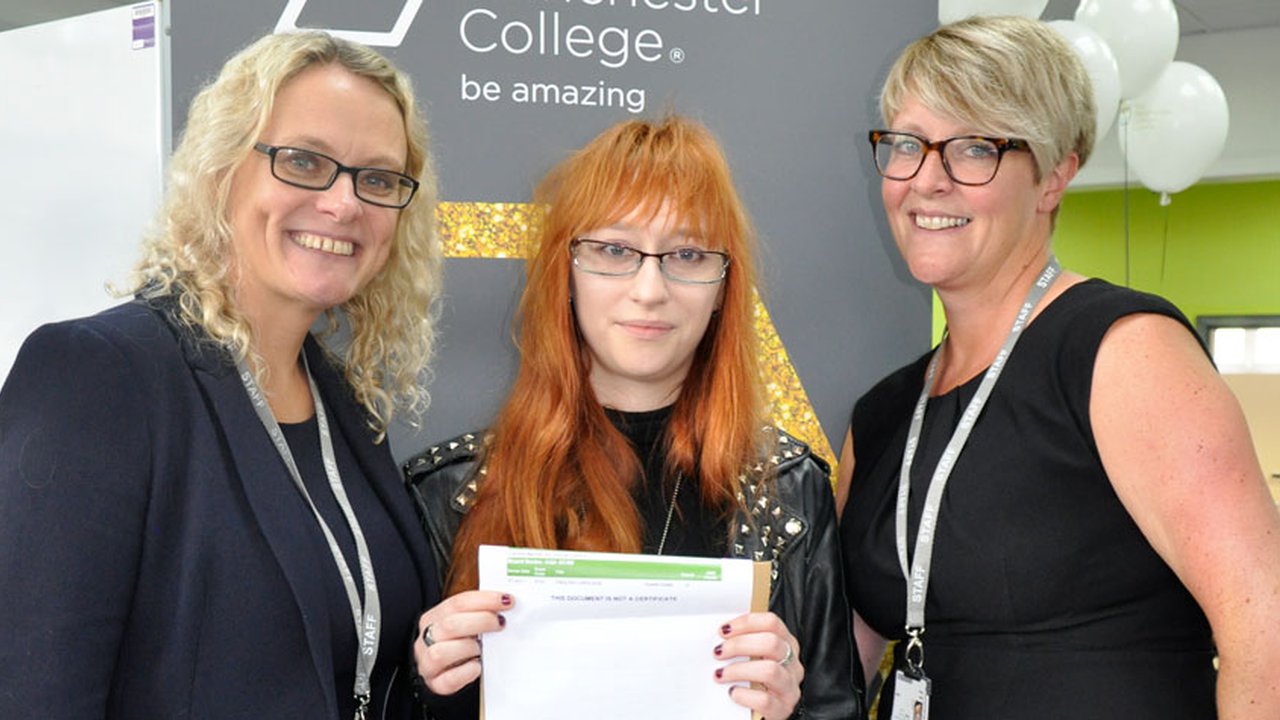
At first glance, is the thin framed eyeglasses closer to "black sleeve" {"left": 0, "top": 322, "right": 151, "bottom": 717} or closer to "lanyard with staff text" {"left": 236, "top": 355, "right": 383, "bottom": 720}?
"lanyard with staff text" {"left": 236, "top": 355, "right": 383, "bottom": 720}

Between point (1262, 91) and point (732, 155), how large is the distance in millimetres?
7948

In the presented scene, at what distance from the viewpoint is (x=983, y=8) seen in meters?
4.11

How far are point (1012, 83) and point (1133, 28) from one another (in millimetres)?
3429

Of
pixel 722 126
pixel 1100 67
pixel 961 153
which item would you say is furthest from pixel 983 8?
pixel 961 153

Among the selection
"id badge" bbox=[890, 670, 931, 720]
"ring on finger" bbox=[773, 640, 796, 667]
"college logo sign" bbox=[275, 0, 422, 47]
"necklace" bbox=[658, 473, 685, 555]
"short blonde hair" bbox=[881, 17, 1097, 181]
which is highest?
"college logo sign" bbox=[275, 0, 422, 47]

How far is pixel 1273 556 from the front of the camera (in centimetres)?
177

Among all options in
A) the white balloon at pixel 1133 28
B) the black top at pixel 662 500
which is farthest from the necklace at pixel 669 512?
the white balloon at pixel 1133 28

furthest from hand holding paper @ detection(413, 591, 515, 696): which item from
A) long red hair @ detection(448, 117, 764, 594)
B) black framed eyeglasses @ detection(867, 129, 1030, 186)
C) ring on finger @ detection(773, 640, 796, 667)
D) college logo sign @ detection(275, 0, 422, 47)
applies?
college logo sign @ detection(275, 0, 422, 47)

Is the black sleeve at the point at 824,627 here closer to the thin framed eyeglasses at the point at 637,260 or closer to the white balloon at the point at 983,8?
the thin framed eyeglasses at the point at 637,260

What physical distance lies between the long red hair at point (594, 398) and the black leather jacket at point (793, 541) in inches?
1.5

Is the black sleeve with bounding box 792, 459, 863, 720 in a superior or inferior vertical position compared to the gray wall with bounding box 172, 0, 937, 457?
inferior

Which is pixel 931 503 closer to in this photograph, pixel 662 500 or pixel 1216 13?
pixel 662 500

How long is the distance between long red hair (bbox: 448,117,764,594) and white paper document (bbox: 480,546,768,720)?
298 mm

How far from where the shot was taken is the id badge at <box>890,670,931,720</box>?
1993 millimetres
